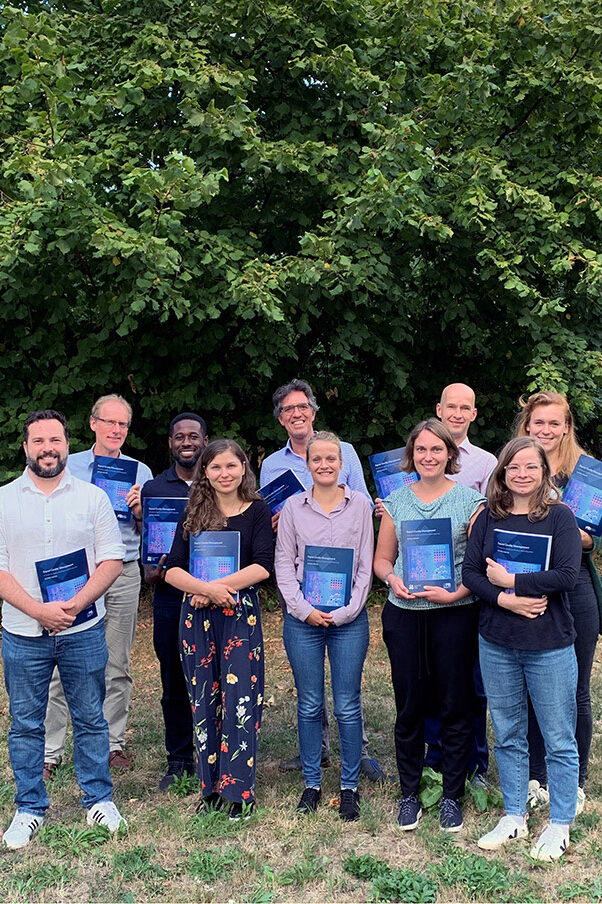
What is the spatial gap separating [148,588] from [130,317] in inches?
142

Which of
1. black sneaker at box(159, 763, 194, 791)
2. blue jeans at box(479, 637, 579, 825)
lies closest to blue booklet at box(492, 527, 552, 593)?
blue jeans at box(479, 637, 579, 825)

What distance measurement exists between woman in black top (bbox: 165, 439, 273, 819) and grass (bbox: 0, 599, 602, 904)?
0.89 feet

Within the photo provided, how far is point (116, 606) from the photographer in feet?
16.9

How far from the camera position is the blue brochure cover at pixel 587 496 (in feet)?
13.6

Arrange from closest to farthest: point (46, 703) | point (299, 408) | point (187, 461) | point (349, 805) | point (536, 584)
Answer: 1. point (536, 584)
2. point (46, 703)
3. point (349, 805)
4. point (187, 461)
5. point (299, 408)

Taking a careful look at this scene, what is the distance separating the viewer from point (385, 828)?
4289 millimetres

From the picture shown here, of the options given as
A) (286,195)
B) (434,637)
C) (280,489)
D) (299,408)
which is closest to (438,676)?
(434,637)

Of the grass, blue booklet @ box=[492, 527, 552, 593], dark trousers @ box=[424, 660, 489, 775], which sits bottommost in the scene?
the grass

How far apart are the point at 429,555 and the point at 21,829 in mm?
2529

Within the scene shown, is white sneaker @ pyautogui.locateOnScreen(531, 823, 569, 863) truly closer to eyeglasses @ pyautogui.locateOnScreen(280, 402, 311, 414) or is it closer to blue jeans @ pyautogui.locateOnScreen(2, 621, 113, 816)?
blue jeans @ pyautogui.locateOnScreen(2, 621, 113, 816)

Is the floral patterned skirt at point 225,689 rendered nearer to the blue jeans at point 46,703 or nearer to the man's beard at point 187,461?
the blue jeans at point 46,703

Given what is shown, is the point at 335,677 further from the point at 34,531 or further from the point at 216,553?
the point at 34,531

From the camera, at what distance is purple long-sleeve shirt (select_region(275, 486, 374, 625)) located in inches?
172

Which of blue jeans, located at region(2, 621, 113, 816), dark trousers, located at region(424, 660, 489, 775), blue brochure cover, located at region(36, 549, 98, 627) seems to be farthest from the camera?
dark trousers, located at region(424, 660, 489, 775)
